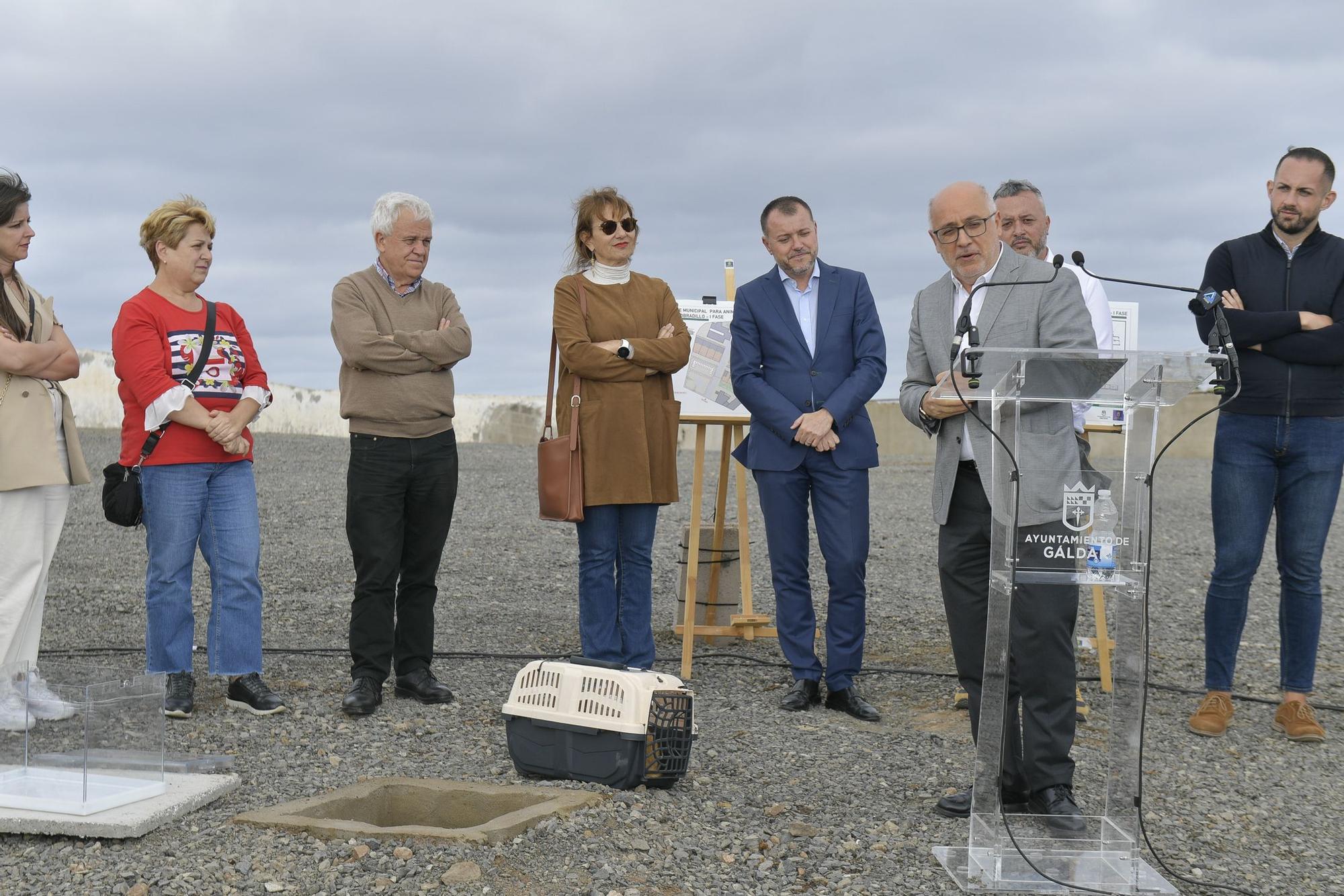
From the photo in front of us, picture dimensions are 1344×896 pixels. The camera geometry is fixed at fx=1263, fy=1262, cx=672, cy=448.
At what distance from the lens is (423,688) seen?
5.77m

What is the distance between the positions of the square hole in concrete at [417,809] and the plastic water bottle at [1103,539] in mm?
1772

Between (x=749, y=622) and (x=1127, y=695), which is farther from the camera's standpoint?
(x=749, y=622)

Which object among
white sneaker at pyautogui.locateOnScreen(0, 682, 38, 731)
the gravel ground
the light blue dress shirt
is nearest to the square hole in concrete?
the gravel ground

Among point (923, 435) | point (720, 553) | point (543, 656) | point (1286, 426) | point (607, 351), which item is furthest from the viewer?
point (923, 435)

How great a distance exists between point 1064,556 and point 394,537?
10.1 feet

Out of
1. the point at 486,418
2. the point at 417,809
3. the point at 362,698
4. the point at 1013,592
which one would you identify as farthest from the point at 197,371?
the point at 486,418

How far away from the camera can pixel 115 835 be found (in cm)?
388

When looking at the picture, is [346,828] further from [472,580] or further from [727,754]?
[472,580]

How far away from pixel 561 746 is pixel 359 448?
185cm

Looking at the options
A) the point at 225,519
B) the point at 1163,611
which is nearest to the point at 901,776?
the point at 225,519

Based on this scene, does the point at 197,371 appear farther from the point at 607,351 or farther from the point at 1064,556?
the point at 1064,556

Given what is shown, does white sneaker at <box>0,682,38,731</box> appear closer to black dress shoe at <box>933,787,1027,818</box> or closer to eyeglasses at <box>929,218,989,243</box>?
black dress shoe at <box>933,787,1027,818</box>

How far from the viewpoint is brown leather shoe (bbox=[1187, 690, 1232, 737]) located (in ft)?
18.5

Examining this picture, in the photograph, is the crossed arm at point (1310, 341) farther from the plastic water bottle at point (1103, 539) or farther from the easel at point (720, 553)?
the easel at point (720, 553)
